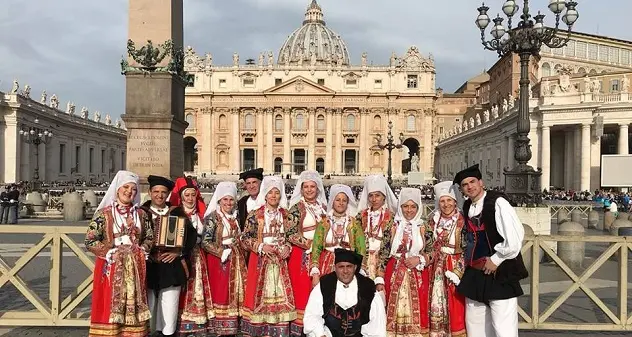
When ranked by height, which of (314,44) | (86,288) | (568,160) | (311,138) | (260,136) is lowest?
(86,288)

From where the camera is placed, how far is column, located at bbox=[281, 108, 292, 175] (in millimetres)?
88250

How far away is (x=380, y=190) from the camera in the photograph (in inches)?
207

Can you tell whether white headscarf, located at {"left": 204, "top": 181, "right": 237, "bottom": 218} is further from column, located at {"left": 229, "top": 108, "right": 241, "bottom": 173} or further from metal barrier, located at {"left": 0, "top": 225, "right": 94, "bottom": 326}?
column, located at {"left": 229, "top": 108, "right": 241, "bottom": 173}

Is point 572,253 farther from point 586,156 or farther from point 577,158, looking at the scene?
point 577,158

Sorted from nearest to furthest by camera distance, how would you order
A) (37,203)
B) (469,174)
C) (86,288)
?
(469,174) → (86,288) → (37,203)

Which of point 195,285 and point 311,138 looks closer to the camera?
point 195,285

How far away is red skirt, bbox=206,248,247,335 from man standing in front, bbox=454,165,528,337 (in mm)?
2133

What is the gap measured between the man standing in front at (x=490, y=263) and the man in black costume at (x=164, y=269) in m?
2.53

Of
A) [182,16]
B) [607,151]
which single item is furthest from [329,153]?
[182,16]

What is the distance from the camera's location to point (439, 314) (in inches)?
193

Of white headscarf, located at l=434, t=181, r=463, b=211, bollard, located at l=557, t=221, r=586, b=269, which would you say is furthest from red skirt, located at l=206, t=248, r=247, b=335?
bollard, located at l=557, t=221, r=586, b=269

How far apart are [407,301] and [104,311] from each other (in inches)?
105

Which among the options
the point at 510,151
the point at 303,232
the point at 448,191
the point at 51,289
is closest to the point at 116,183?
the point at 303,232

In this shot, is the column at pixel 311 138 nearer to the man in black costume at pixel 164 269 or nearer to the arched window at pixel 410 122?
the arched window at pixel 410 122
